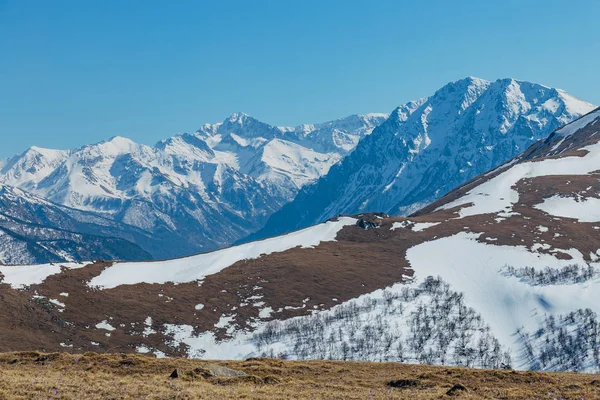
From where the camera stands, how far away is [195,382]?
124ft

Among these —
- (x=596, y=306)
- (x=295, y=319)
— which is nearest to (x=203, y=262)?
(x=295, y=319)

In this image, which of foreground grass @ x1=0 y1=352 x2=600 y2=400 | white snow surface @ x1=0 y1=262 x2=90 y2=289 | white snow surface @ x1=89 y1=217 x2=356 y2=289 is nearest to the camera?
foreground grass @ x1=0 y1=352 x2=600 y2=400

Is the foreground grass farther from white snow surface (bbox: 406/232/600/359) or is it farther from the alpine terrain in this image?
white snow surface (bbox: 406/232/600/359)

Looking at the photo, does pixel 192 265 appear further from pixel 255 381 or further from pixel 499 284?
pixel 255 381

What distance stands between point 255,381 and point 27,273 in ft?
413

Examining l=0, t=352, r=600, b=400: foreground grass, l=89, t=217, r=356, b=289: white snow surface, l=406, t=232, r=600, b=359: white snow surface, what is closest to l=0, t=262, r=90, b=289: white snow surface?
l=89, t=217, r=356, b=289: white snow surface

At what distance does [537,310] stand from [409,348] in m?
36.8

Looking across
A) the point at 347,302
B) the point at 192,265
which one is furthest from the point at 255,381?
the point at 192,265

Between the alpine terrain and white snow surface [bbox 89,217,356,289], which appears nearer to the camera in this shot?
the alpine terrain

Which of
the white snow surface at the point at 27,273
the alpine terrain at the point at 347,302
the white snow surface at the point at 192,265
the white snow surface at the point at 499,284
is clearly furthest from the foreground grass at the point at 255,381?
the white snow surface at the point at 192,265

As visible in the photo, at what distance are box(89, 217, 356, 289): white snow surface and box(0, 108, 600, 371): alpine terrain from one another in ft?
2.32

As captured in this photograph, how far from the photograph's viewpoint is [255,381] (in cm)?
3959

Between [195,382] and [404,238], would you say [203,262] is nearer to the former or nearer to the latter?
[404,238]

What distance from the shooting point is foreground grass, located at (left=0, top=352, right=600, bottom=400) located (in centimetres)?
3300
